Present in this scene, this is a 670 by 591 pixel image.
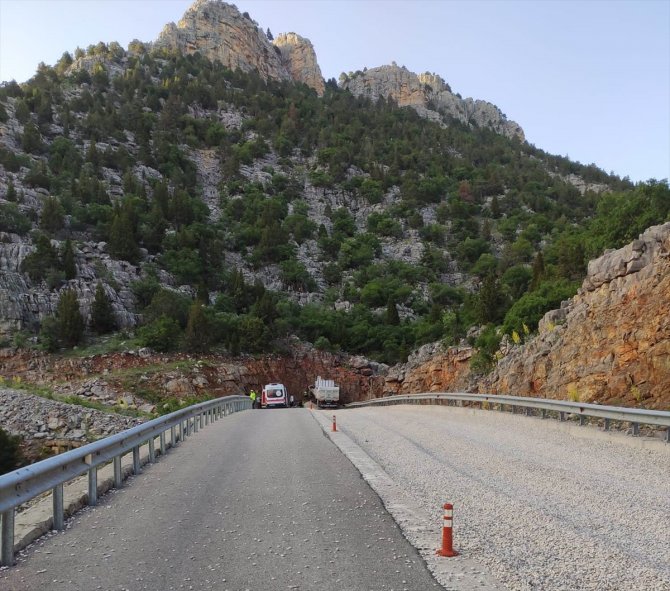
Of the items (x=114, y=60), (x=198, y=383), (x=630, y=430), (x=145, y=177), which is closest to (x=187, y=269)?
(x=198, y=383)

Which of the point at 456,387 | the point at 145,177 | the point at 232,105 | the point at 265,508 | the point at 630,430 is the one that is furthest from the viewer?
the point at 232,105

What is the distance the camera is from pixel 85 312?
53719 millimetres

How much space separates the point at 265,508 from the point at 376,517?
1350 millimetres

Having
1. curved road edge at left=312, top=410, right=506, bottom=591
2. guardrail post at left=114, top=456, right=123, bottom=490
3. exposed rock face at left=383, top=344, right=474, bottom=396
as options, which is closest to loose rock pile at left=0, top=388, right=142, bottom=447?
guardrail post at left=114, top=456, right=123, bottom=490

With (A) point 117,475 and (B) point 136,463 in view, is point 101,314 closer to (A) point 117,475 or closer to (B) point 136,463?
(B) point 136,463

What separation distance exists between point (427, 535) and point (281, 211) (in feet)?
310

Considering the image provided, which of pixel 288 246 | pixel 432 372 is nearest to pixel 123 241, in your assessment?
pixel 288 246

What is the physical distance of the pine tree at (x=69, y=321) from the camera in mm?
48844

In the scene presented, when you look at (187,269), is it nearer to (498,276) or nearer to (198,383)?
(198,383)

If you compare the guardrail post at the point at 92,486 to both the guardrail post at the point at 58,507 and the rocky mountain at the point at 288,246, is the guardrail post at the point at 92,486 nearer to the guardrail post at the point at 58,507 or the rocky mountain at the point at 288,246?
the guardrail post at the point at 58,507

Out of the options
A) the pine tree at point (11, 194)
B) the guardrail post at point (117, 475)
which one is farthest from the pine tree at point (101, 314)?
the guardrail post at point (117, 475)

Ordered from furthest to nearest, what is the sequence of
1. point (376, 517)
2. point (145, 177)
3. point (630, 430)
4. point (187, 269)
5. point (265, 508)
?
1. point (145, 177)
2. point (187, 269)
3. point (630, 430)
4. point (265, 508)
5. point (376, 517)

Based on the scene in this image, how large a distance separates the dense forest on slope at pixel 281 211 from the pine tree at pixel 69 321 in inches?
6.9

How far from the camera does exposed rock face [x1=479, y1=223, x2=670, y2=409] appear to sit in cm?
1755
